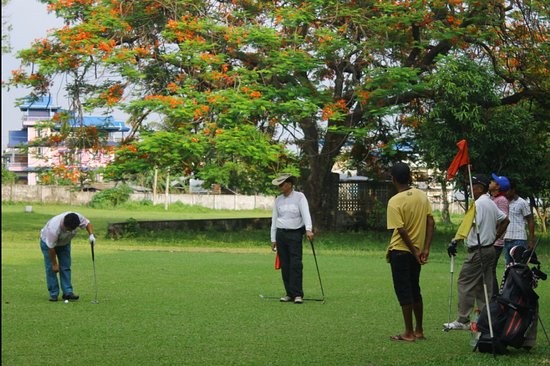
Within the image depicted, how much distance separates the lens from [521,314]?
29.7ft

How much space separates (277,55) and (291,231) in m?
15.4

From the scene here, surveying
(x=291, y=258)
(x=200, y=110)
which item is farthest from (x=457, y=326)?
(x=200, y=110)

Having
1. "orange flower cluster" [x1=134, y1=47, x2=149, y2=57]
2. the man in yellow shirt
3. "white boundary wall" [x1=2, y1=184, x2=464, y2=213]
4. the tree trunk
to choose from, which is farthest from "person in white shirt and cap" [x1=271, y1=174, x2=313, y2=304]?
"white boundary wall" [x1=2, y1=184, x2=464, y2=213]

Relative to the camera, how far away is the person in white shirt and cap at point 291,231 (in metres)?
13.6

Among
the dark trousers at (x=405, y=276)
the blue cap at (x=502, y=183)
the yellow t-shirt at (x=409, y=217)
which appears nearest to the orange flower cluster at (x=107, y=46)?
the blue cap at (x=502, y=183)

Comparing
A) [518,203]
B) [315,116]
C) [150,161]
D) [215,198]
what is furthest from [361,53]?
[215,198]

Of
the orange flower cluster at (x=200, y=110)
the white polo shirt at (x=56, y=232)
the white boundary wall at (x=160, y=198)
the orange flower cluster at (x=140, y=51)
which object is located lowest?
the white polo shirt at (x=56, y=232)

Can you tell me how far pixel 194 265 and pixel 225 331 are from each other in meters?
10.1

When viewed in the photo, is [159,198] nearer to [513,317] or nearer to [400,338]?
[400,338]

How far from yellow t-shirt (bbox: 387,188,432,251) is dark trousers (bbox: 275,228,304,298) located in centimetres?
361

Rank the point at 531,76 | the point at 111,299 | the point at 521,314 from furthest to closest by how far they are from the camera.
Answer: the point at 531,76
the point at 111,299
the point at 521,314

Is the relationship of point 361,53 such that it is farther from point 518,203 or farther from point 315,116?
point 518,203

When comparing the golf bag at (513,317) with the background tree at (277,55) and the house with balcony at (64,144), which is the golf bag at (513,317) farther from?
the house with balcony at (64,144)

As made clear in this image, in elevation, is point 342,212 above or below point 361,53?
below
